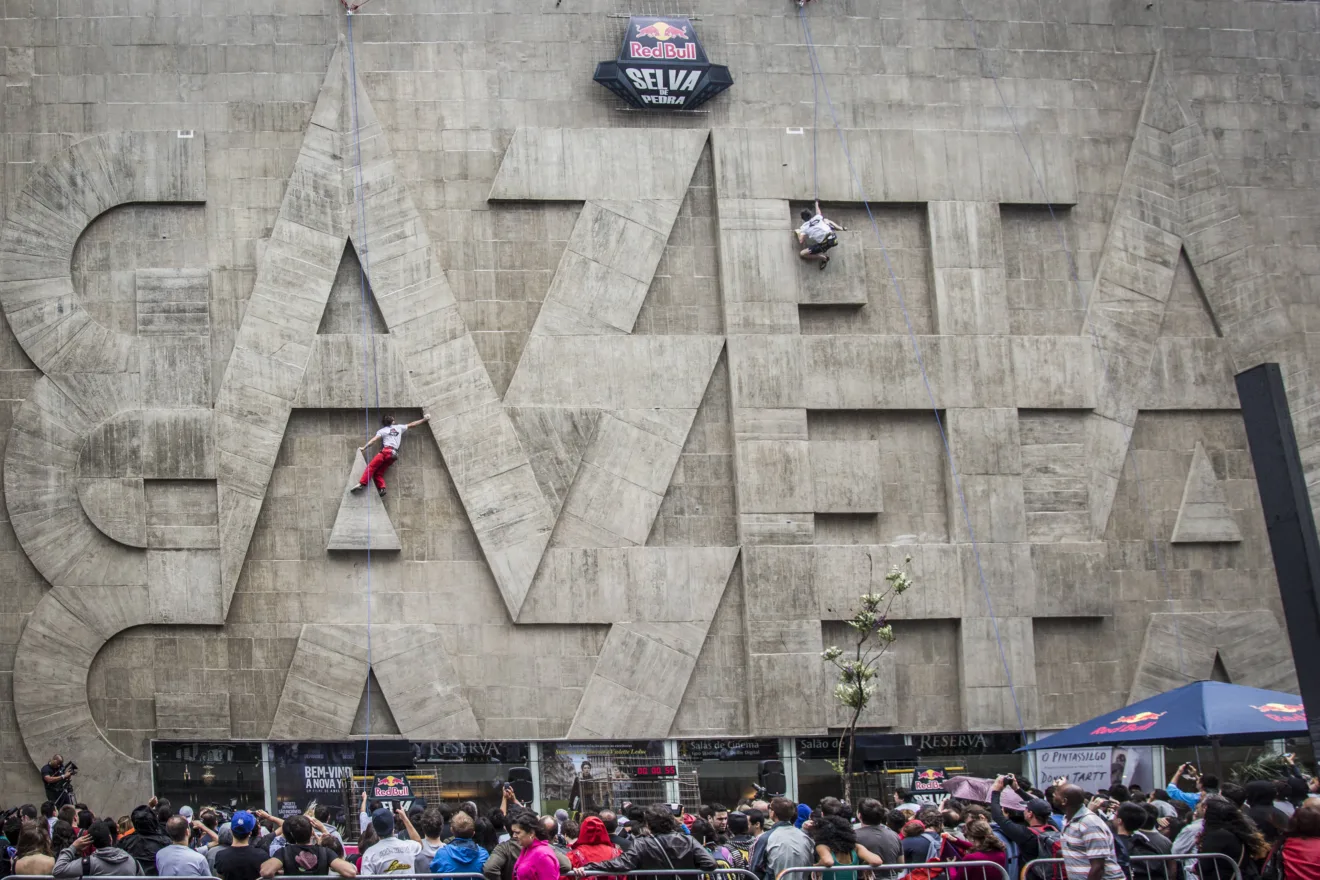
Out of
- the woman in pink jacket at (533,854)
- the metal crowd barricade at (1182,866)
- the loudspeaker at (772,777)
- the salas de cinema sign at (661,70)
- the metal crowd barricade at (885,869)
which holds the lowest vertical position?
the metal crowd barricade at (1182,866)

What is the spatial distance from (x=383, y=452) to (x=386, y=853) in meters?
15.6

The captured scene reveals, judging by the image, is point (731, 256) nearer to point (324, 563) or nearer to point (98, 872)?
point (324, 563)

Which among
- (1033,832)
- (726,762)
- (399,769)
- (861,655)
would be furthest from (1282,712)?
(399,769)

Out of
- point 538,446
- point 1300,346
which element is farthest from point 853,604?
point 1300,346

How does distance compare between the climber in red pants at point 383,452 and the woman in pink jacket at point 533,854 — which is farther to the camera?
the climber in red pants at point 383,452

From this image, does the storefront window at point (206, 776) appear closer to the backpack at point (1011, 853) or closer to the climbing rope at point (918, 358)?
the climbing rope at point (918, 358)

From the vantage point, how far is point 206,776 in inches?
1071

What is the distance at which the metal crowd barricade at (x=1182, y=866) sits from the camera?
40.8ft

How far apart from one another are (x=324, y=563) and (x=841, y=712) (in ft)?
31.8

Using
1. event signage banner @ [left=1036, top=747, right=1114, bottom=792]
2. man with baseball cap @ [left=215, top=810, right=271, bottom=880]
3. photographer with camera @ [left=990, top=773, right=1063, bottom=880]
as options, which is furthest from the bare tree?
man with baseball cap @ [left=215, top=810, right=271, bottom=880]

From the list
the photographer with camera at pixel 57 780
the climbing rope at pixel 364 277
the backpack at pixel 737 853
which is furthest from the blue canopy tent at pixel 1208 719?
the photographer with camera at pixel 57 780

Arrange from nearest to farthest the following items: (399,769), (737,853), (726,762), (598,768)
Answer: (737,853)
(399,769)
(598,768)
(726,762)

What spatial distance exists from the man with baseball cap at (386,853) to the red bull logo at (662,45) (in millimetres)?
20103

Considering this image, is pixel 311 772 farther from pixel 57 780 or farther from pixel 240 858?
pixel 240 858
